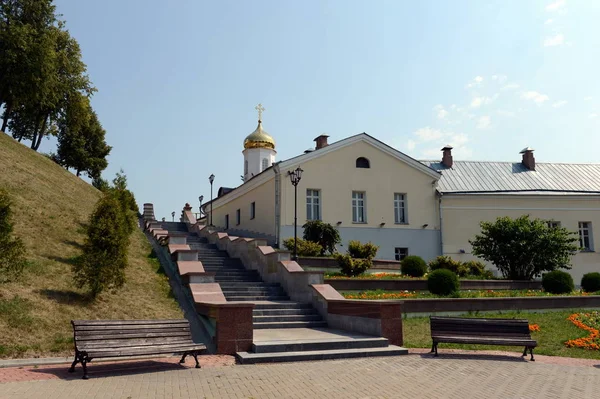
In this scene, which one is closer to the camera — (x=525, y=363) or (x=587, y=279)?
(x=525, y=363)

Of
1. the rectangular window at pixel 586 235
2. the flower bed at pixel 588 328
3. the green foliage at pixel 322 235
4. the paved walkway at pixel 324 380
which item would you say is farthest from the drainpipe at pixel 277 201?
the rectangular window at pixel 586 235

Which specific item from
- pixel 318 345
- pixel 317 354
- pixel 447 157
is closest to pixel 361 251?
pixel 318 345

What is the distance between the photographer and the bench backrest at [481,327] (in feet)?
33.5

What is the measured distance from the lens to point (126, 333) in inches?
329

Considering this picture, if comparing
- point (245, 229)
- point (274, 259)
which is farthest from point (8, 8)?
point (274, 259)

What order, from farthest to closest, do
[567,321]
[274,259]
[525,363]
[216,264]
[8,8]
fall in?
[8,8] → [216,264] → [274,259] → [567,321] → [525,363]

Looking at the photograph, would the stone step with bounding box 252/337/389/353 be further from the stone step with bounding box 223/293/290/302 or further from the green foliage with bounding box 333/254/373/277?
the green foliage with bounding box 333/254/373/277

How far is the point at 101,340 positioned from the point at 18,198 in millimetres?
11660

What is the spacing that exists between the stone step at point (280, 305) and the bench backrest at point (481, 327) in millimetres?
4151

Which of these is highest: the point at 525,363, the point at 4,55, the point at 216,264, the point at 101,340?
the point at 4,55

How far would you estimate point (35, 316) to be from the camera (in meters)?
9.88

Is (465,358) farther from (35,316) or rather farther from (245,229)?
(245,229)

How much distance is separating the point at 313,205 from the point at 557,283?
12027 millimetres

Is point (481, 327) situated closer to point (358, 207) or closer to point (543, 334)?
point (543, 334)
